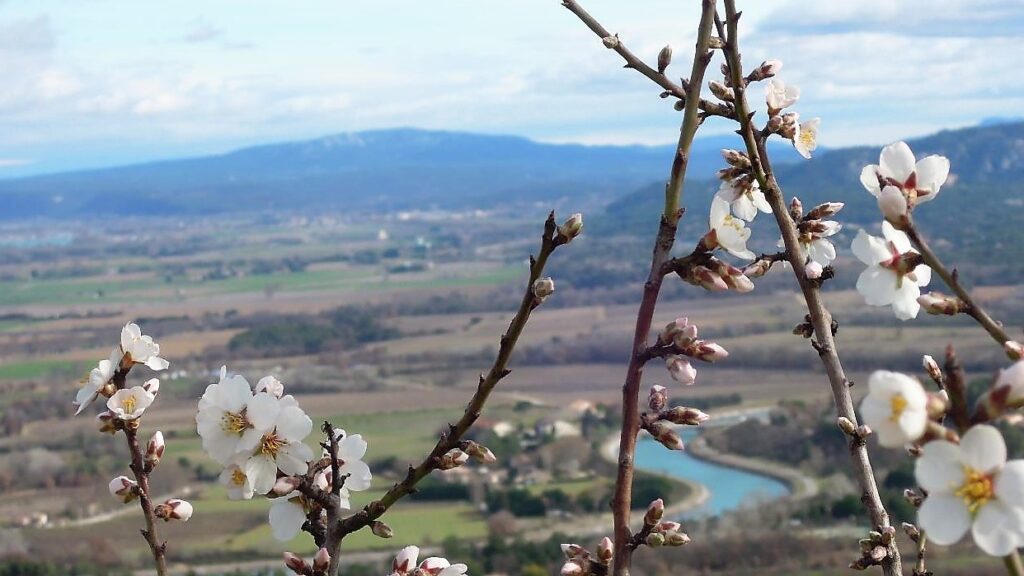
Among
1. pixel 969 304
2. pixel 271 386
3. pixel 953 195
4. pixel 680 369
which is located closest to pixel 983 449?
pixel 969 304

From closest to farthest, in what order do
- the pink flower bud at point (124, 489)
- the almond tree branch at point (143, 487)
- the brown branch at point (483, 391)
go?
the brown branch at point (483, 391) → the almond tree branch at point (143, 487) → the pink flower bud at point (124, 489)

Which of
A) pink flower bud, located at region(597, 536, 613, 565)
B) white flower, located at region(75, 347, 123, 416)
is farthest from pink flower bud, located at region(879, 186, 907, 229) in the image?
white flower, located at region(75, 347, 123, 416)

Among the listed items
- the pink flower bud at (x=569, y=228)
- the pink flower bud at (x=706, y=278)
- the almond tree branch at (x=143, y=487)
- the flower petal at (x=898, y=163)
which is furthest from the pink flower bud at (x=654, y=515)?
the almond tree branch at (x=143, y=487)

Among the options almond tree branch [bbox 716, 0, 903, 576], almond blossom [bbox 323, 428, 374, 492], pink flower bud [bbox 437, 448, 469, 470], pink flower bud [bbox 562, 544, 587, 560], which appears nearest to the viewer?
pink flower bud [bbox 562, 544, 587, 560]

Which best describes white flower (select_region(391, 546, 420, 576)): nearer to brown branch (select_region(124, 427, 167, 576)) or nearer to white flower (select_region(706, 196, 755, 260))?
brown branch (select_region(124, 427, 167, 576))

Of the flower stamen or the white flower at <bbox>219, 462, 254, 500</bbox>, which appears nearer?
the flower stamen

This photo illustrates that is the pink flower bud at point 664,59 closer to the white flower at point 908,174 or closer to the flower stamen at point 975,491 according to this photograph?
the white flower at point 908,174

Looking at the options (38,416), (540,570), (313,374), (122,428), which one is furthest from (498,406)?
(122,428)

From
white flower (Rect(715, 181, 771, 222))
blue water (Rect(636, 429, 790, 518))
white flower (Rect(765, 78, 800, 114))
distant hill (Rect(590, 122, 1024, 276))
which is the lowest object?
blue water (Rect(636, 429, 790, 518))

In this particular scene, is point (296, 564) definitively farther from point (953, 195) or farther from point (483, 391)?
point (953, 195)
